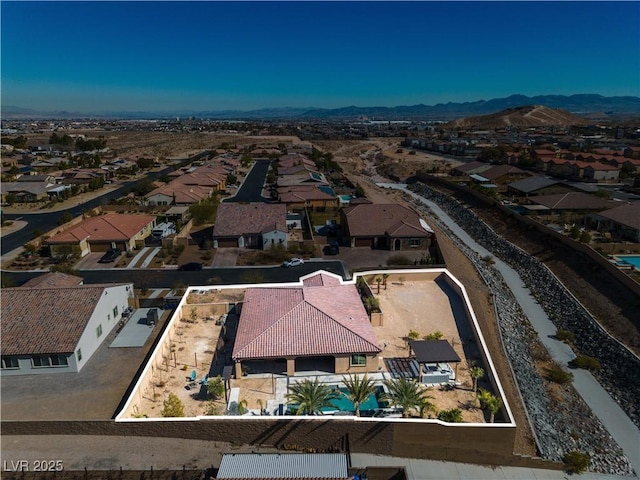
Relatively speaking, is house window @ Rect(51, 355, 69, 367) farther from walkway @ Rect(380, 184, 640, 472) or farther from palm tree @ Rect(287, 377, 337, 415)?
walkway @ Rect(380, 184, 640, 472)

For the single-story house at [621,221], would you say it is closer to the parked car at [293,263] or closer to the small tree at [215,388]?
the parked car at [293,263]

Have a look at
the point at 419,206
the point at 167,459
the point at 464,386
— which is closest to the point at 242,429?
the point at 167,459

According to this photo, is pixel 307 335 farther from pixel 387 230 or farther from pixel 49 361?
pixel 387 230

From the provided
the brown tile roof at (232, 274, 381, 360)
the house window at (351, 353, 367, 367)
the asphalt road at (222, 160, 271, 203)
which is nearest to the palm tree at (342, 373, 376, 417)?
the house window at (351, 353, 367, 367)

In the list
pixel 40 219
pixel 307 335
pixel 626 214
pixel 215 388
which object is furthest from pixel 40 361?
pixel 626 214

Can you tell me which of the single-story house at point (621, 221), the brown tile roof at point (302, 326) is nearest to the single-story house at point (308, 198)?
the single-story house at point (621, 221)

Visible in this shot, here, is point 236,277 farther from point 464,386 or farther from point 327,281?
point 464,386
